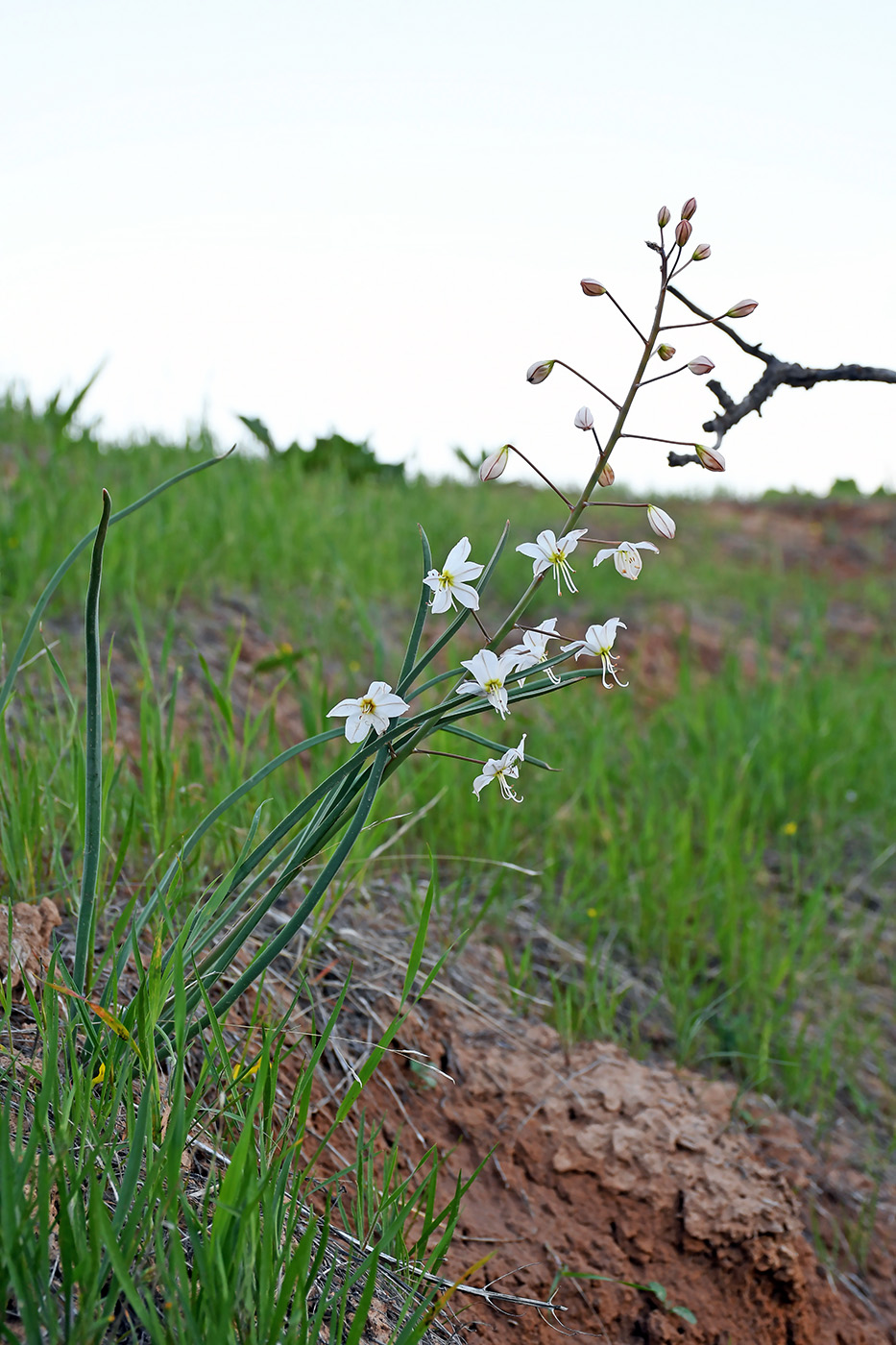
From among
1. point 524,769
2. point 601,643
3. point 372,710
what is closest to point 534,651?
point 601,643

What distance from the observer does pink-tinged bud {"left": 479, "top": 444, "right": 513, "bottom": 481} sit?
3.61ft

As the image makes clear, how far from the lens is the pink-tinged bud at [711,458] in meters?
1.08

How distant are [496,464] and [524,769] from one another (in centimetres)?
184

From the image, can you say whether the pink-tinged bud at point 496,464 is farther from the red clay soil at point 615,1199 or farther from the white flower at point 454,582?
the red clay soil at point 615,1199

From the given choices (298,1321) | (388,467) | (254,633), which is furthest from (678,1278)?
(388,467)

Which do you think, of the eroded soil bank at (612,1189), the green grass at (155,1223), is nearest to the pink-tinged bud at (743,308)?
the green grass at (155,1223)

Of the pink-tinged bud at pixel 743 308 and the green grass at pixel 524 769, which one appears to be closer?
the pink-tinged bud at pixel 743 308

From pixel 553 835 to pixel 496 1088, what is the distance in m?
0.92

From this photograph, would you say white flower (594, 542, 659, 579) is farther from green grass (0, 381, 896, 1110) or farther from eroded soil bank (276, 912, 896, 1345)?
eroded soil bank (276, 912, 896, 1345)

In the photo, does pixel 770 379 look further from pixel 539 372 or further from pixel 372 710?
pixel 372 710

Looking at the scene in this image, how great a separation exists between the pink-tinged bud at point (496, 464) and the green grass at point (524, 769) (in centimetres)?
67

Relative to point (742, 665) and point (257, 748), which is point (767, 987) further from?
point (742, 665)

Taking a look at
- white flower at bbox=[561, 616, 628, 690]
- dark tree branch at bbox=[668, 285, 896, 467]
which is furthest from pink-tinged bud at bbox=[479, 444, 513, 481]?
dark tree branch at bbox=[668, 285, 896, 467]

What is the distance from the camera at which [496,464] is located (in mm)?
1122
